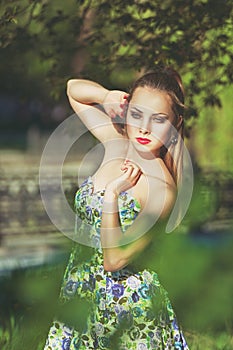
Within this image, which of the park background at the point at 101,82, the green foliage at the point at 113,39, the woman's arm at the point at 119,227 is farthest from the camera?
→ the green foliage at the point at 113,39

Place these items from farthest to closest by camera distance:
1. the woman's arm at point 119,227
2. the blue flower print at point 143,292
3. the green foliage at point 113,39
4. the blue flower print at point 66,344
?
the green foliage at point 113,39
the blue flower print at point 66,344
the blue flower print at point 143,292
the woman's arm at point 119,227

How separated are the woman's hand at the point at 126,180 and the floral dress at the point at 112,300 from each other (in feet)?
0.24

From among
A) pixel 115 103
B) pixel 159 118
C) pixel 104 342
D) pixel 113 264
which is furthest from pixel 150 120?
pixel 104 342

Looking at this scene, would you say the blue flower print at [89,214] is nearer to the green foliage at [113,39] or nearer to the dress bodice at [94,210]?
the dress bodice at [94,210]

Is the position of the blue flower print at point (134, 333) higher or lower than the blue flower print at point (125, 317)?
lower

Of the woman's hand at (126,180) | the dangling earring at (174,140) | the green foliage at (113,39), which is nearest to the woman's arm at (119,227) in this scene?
the woman's hand at (126,180)

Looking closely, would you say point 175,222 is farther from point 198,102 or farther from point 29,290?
point 198,102

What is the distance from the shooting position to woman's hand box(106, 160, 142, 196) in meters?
3.28

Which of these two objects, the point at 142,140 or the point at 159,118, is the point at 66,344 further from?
the point at 159,118

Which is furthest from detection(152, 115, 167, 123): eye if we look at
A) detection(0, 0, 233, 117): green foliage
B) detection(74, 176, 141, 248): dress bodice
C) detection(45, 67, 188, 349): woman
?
detection(0, 0, 233, 117): green foliage

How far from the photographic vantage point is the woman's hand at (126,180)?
3283 mm

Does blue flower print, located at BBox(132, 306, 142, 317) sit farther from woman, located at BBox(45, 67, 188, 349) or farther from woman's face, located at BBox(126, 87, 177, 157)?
woman's face, located at BBox(126, 87, 177, 157)

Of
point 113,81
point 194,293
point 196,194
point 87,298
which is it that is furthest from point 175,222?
point 196,194

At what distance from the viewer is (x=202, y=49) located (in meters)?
7.04
